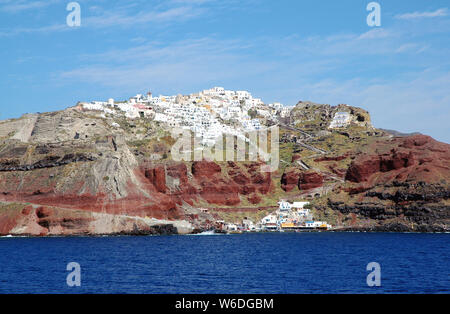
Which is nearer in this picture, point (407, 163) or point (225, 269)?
point (225, 269)

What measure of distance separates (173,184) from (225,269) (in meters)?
90.8

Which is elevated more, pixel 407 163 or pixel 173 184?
pixel 407 163

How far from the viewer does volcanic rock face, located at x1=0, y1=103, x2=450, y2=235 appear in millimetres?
125375

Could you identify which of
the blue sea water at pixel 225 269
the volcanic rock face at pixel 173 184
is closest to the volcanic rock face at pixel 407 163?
the volcanic rock face at pixel 173 184

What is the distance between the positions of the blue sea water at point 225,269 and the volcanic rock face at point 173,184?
30629mm

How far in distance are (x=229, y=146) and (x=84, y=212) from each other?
71472 millimetres

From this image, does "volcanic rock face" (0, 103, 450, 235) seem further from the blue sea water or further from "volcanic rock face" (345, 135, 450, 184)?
the blue sea water

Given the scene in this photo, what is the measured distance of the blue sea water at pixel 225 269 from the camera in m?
48.9

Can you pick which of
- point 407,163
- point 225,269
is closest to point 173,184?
point 407,163

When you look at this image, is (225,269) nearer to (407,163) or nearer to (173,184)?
(173,184)

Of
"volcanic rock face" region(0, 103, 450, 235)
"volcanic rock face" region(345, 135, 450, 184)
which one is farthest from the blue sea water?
"volcanic rock face" region(345, 135, 450, 184)

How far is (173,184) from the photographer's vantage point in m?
152

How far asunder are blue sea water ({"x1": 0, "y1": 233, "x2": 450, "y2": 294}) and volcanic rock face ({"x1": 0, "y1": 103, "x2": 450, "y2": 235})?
30.6 meters

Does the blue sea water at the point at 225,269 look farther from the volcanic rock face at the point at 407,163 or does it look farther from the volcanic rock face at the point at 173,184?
the volcanic rock face at the point at 407,163
